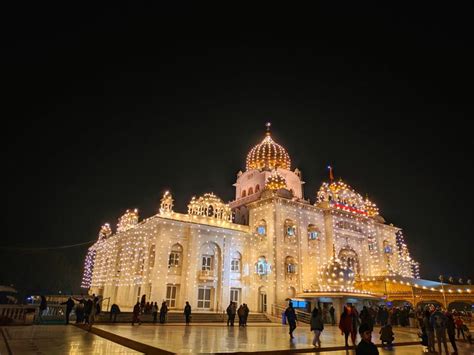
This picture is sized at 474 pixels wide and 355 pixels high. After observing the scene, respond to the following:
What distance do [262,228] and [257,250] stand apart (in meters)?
2.13

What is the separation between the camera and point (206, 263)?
30.9 m

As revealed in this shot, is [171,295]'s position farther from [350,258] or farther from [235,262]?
[350,258]

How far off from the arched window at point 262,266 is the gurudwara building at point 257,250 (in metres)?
0.09

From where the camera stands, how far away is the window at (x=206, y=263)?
3052 cm

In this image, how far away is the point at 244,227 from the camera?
3406 cm

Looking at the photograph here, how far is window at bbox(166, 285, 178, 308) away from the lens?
28.3m

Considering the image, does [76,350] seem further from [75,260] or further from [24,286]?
[75,260]

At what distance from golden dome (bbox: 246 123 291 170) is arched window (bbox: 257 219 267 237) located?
29.8 ft

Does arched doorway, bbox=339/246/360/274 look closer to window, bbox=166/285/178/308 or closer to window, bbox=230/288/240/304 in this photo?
window, bbox=230/288/240/304

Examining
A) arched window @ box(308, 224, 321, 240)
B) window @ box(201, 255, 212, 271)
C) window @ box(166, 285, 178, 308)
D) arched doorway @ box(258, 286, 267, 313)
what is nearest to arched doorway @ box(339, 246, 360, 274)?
arched window @ box(308, 224, 321, 240)

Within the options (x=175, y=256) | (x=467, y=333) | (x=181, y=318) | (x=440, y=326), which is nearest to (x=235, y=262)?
(x=175, y=256)

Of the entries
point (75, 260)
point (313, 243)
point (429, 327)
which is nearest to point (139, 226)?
point (313, 243)

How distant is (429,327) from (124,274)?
29.7 meters

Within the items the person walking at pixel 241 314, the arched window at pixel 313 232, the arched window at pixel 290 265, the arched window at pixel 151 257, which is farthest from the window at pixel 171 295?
the arched window at pixel 313 232
